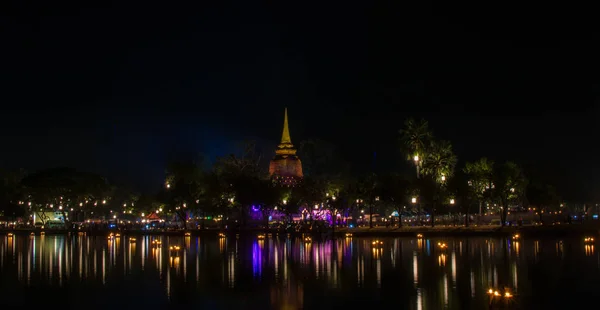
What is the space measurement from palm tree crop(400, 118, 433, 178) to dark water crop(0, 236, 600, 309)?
34.4 m

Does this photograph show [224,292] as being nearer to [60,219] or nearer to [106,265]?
[106,265]

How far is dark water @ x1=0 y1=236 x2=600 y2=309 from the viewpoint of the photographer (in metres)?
28.6

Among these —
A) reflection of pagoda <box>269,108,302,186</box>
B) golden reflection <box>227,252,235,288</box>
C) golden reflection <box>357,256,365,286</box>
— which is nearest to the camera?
golden reflection <box>357,256,365,286</box>

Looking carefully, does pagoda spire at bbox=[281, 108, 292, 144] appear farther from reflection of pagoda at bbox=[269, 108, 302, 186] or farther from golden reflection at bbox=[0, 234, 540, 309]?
golden reflection at bbox=[0, 234, 540, 309]

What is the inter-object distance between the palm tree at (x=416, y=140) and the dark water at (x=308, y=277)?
34.4m

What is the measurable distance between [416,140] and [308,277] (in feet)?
190

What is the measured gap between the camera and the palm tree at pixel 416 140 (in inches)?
3575

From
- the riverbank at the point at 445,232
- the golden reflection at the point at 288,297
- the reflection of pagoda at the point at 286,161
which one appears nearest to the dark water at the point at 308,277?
the golden reflection at the point at 288,297

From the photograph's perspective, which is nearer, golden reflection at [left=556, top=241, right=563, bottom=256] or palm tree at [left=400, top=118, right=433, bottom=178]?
→ golden reflection at [left=556, top=241, right=563, bottom=256]

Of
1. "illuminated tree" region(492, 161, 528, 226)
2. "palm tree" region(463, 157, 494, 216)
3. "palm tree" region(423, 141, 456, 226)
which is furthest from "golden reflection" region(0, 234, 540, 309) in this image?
"palm tree" region(423, 141, 456, 226)

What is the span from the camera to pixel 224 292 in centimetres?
3128

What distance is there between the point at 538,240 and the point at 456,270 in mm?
25891

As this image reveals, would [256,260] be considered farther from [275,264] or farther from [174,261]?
[174,261]

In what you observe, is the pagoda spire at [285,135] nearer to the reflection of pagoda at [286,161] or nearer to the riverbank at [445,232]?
the reflection of pagoda at [286,161]
